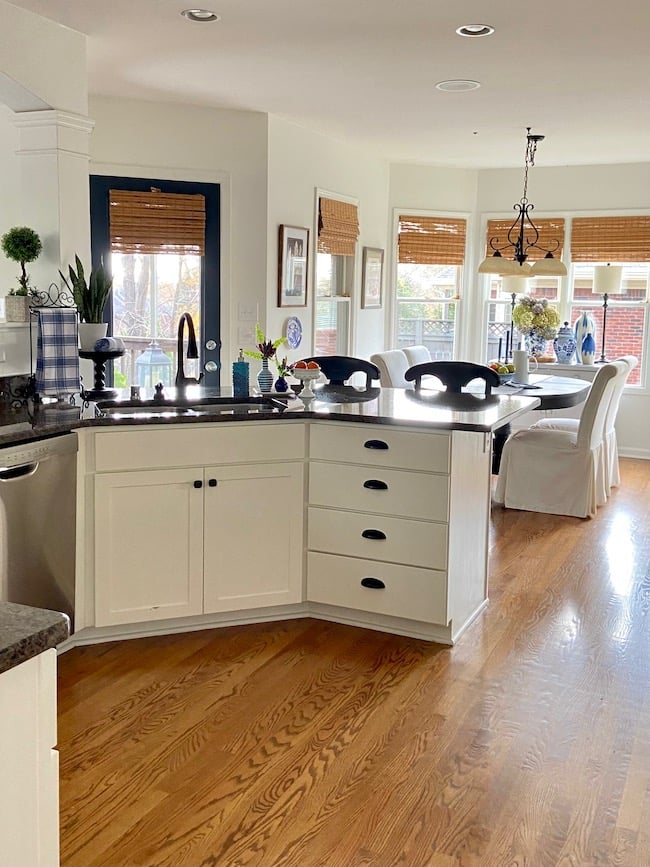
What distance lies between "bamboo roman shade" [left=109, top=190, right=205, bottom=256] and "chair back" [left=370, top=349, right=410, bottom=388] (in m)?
1.45

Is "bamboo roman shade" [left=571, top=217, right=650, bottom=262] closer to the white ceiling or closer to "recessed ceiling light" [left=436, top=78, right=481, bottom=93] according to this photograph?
the white ceiling

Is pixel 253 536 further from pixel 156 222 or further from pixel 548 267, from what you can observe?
pixel 548 267

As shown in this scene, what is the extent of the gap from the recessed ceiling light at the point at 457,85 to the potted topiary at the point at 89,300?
2.16 meters

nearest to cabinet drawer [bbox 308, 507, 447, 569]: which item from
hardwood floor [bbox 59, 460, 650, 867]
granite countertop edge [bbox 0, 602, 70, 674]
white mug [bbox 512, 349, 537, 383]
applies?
hardwood floor [bbox 59, 460, 650, 867]

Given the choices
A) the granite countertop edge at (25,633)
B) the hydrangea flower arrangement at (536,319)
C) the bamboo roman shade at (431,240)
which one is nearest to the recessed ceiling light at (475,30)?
the hydrangea flower arrangement at (536,319)

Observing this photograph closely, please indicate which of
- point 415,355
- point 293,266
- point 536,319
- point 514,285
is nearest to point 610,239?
point 514,285

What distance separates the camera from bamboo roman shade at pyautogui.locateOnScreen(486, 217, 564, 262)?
7.86 metres

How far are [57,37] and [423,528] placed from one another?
2.67 metres

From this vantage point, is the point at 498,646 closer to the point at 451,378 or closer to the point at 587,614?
the point at 587,614

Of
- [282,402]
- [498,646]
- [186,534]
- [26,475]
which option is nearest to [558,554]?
[498,646]

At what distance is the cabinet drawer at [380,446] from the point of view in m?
3.40

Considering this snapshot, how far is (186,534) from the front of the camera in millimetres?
→ 3473

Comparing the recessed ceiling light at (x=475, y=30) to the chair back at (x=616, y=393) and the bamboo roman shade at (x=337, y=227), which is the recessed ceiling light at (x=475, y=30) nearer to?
the chair back at (x=616, y=393)

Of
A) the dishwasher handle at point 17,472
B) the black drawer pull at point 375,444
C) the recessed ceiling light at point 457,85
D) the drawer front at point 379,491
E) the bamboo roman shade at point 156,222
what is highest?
the recessed ceiling light at point 457,85
